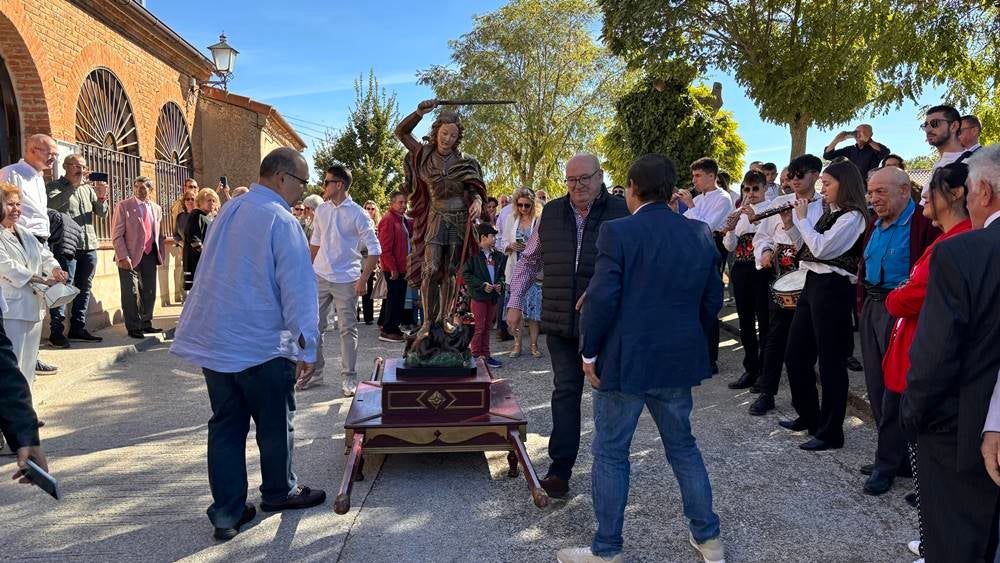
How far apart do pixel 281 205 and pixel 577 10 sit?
31291 mm

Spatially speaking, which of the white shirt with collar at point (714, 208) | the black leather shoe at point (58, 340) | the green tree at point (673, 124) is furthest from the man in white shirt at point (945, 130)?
the green tree at point (673, 124)

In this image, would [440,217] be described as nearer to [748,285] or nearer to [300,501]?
[300,501]

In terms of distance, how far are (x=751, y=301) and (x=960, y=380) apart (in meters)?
4.57

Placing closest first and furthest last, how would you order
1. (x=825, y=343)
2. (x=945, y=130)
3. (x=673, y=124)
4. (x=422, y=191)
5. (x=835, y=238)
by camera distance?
(x=835, y=238), (x=825, y=343), (x=422, y=191), (x=945, y=130), (x=673, y=124)

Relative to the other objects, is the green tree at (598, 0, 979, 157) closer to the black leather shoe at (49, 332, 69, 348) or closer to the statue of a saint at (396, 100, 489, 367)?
the statue of a saint at (396, 100, 489, 367)

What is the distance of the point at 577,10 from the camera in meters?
32.0

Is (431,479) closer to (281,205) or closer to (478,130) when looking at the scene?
(281,205)

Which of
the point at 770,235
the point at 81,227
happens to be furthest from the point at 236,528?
the point at 81,227

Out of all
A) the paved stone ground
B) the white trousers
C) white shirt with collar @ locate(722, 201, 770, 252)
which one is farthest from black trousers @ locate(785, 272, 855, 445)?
the white trousers

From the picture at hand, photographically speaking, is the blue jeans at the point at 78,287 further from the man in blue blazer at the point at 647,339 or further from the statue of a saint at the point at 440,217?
the man in blue blazer at the point at 647,339

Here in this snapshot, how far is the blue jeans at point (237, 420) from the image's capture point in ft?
11.7

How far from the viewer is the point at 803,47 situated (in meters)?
13.9

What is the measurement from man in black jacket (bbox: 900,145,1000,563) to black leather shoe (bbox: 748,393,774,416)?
3.51 m

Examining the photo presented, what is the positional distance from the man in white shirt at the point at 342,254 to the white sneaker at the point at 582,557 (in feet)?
12.0
